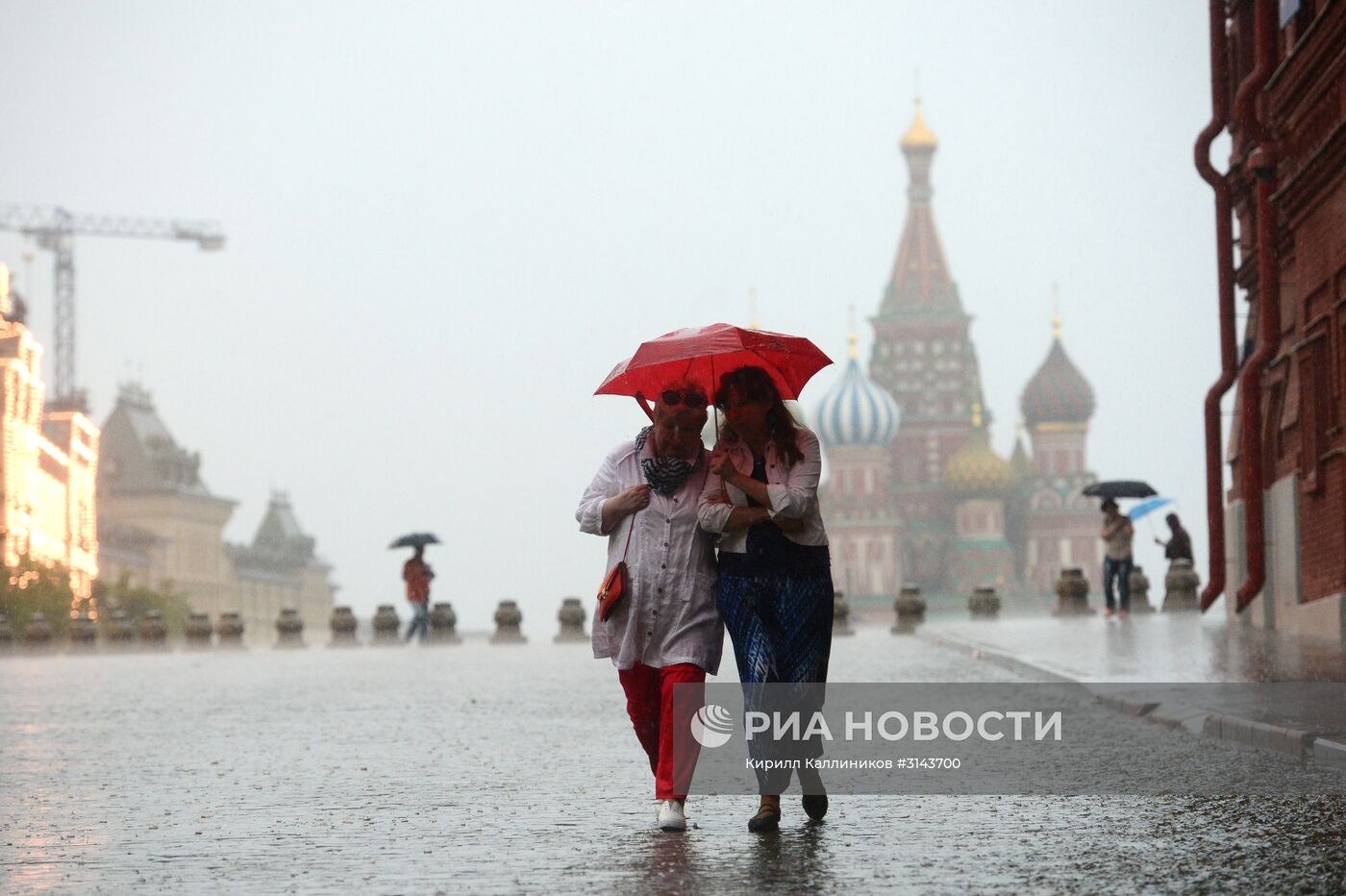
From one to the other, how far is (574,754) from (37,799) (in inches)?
125

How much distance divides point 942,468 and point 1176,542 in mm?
124713

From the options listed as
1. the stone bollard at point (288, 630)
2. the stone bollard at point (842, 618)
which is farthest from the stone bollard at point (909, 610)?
the stone bollard at point (288, 630)

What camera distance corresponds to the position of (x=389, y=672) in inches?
969

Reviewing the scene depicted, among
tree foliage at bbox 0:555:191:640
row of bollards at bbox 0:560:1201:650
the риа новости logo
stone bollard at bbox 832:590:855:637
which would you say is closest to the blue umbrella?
Answer: row of bollards at bbox 0:560:1201:650

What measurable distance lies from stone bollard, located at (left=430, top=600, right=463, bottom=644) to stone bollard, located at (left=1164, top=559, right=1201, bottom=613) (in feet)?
41.4

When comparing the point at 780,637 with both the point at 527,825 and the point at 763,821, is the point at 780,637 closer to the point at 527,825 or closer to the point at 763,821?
the point at 763,821

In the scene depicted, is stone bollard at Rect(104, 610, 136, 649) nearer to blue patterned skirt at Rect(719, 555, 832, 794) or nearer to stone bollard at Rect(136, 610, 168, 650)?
stone bollard at Rect(136, 610, 168, 650)

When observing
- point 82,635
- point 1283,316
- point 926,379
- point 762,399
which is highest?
point 926,379

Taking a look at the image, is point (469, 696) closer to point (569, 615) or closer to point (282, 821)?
point (282, 821)

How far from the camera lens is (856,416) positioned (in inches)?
6240

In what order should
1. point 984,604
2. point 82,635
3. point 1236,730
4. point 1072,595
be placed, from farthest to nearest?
point 984,604 → point 82,635 → point 1072,595 → point 1236,730

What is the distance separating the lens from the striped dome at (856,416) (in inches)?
6240

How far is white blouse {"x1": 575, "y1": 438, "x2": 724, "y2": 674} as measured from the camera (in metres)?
8.10

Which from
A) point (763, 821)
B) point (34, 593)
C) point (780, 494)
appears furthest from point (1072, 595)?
point (34, 593)
